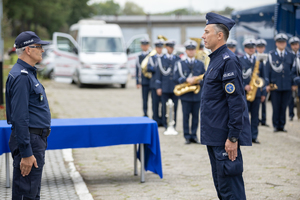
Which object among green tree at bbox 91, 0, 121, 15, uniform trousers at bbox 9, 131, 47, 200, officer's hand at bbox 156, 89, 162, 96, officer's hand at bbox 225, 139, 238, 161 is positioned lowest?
officer's hand at bbox 156, 89, 162, 96

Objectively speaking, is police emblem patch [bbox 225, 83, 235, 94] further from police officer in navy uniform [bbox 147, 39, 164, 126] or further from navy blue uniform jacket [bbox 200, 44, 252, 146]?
police officer in navy uniform [bbox 147, 39, 164, 126]

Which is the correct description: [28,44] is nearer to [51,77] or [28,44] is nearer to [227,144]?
[227,144]

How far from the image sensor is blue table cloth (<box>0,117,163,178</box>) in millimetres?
5676

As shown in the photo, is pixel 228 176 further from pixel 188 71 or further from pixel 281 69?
pixel 281 69

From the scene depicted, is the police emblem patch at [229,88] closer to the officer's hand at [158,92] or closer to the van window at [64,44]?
the officer's hand at [158,92]

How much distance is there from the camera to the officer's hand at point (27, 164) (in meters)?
3.75

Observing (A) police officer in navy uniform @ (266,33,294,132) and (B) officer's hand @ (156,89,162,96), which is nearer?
(A) police officer in navy uniform @ (266,33,294,132)

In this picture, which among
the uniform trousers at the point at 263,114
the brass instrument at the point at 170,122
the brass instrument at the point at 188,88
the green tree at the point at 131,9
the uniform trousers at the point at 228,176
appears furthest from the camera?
the green tree at the point at 131,9

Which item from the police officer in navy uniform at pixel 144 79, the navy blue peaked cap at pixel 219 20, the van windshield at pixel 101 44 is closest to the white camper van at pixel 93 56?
the van windshield at pixel 101 44

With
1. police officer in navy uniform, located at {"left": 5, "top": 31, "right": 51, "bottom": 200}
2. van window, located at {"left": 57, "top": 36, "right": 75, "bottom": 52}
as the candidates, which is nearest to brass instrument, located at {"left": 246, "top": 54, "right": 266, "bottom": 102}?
police officer in navy uniform, located at {"left": 5, "top": 31, "right": 51, "bottom": 200}

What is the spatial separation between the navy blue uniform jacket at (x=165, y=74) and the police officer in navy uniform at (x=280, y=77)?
2255 millimetres

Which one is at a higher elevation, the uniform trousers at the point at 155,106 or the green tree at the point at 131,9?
the green tree at the point at 131,9

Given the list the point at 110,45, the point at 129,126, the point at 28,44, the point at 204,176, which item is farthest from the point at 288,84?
the point at 110,45

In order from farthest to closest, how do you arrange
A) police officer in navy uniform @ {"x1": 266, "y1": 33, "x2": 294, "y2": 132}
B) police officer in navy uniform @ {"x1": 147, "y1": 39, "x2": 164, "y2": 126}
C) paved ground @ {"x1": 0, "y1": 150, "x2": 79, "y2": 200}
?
1. police officer in navy uniform @ {"x1": 147, "y1": 39, "x2": 164, "y2": 126}
2. police officer in navy uniform @ {"x1": 266, "y1": 33, "x2": 294, "y2": 132}
3. paved ground @ {"x1": 0, "y1": 150, "x2": 79, "y2": 200}
